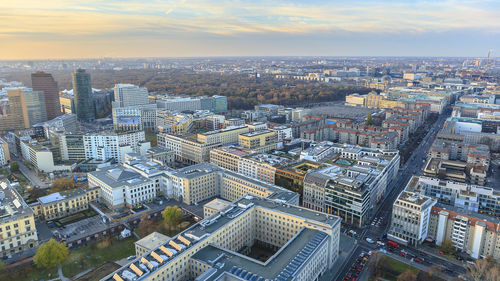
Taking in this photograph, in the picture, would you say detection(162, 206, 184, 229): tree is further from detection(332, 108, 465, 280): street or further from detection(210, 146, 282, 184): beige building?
detection(332, 108, 465, 280): street

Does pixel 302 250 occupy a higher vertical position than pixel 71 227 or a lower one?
higher

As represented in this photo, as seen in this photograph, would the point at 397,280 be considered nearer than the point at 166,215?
Yes

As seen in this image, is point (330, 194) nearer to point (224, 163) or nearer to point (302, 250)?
point (302, 250)

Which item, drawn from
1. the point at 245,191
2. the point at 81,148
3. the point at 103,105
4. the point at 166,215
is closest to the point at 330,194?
the point at 245,191

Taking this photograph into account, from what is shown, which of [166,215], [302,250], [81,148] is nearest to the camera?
[302,250]

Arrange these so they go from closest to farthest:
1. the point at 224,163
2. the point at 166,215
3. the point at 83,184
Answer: the point at 166,215 → the point at 83,184 → the point at 224,163

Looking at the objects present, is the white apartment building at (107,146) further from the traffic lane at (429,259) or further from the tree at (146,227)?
the traffic lane at (429,259)

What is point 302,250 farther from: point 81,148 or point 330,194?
point 81,148

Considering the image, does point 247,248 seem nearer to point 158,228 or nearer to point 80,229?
point 158,228
